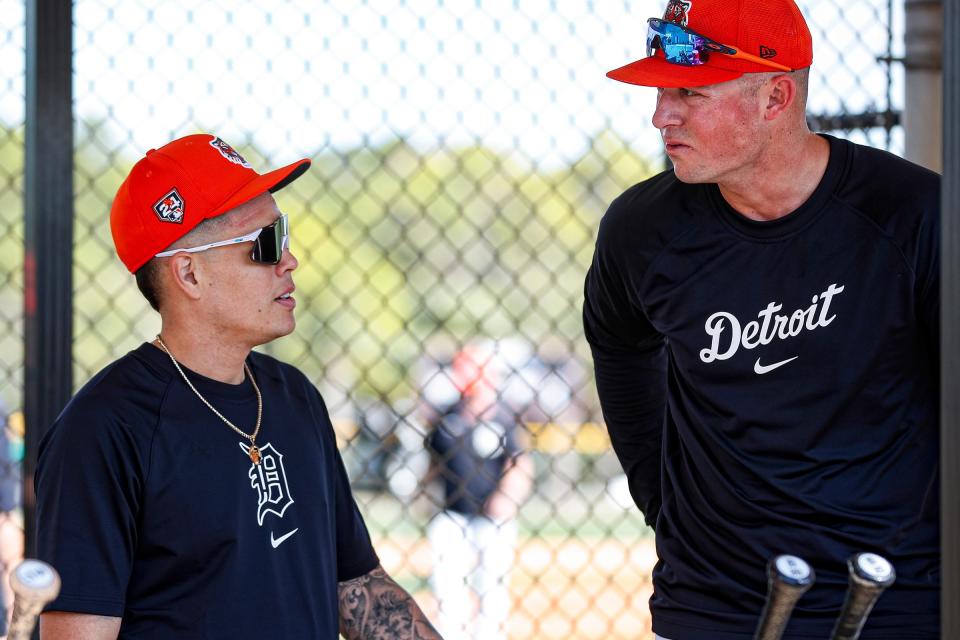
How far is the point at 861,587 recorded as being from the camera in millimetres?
1264

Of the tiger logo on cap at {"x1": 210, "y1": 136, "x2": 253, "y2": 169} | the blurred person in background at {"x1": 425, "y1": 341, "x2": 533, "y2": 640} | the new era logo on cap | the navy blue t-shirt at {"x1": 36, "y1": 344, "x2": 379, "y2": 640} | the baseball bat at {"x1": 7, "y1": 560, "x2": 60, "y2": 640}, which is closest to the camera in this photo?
the baseball bat at {"x1": 7, "y1": 560, "x2": 60, "y2": 640}

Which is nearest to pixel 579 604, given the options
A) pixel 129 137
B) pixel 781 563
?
pixel 129 137

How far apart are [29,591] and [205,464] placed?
0.89 metres

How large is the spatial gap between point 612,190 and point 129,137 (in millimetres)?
15107

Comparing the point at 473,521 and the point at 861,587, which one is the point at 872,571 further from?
the point at 473,521

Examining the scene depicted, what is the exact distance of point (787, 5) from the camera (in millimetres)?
2217

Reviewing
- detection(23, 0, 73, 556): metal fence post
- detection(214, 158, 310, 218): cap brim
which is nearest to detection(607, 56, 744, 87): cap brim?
detection(214, 158, 310, 218): cap brim

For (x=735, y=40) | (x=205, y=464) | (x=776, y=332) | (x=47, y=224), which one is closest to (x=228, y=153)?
(x=205, y=464)

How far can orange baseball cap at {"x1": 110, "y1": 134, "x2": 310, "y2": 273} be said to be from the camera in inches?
87.7

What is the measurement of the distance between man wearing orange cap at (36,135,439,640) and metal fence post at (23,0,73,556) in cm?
65

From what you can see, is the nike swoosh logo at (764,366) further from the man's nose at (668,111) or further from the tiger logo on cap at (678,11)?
the tiger logo on cap at (678,11)

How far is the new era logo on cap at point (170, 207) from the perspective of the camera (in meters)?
2.22

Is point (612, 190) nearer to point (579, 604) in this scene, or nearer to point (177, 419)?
point (579, 604)

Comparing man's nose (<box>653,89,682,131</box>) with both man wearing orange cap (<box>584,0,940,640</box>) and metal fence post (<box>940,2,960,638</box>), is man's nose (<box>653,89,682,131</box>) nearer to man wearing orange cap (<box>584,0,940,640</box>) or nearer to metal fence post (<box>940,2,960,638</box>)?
man wearing orange cap (<box>584,0,940,640</box>)
